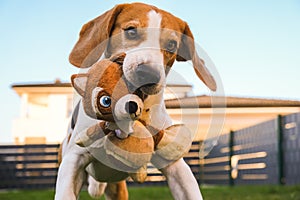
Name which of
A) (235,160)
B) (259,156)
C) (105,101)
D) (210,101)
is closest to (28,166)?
(235,160)

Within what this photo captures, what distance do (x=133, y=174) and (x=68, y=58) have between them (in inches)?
28.0

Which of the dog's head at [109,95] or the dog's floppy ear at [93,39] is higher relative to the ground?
the dog's floppy ear at [93,39]

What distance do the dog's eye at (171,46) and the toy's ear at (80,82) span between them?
0.41 metres

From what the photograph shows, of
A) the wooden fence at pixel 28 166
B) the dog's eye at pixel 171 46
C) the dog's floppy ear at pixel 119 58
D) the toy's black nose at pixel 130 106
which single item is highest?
the dog's eye at pixel 171 46

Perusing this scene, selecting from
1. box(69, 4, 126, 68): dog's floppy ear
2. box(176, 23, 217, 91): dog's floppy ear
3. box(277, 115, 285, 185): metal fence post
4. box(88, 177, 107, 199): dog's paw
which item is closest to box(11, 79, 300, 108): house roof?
box(176, 23, 217, 91): dog's floppy ear

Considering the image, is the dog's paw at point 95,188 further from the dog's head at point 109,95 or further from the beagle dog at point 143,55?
the dog's head at point 109,95

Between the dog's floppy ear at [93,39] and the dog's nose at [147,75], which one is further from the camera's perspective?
the dog's floppy ear at [93,39]

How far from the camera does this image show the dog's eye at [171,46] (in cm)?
218

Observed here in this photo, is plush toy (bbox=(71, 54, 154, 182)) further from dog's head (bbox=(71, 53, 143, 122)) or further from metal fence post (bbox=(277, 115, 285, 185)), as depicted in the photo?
metal fence post (bbox=(277, 115, 285, 185))

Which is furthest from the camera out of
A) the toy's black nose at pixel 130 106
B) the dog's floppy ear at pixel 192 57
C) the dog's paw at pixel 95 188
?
the dog's paw at pixel 95 188

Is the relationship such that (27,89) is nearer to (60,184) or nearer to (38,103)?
(38,103)

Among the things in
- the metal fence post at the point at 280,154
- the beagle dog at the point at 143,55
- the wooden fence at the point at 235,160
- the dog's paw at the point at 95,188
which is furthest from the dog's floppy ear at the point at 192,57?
the metal fence post at the point at 280,154

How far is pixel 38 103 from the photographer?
61.9ft

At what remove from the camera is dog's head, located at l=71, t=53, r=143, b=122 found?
6.29 ft
